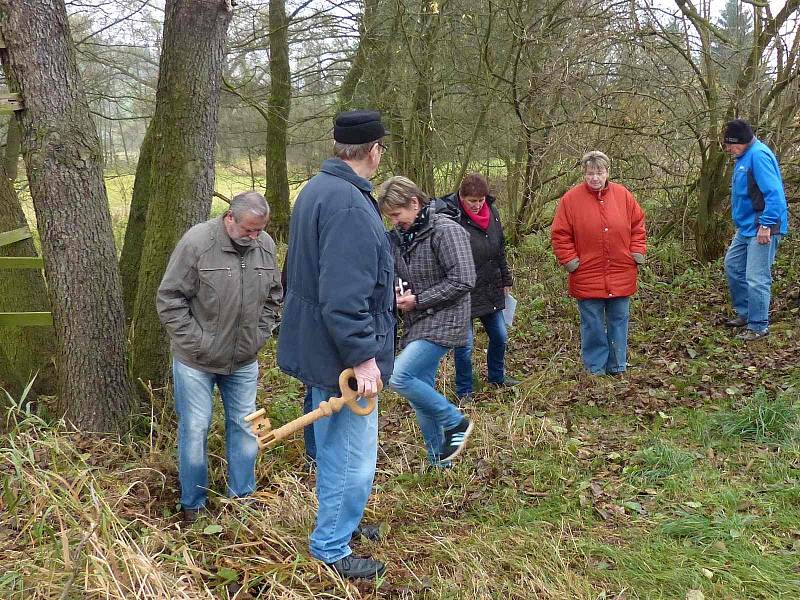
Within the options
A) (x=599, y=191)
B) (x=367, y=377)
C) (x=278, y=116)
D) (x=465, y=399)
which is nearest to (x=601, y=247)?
(x=599, y=191)

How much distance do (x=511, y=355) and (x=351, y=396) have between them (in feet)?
14.9

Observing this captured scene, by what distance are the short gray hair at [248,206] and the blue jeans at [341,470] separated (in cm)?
116

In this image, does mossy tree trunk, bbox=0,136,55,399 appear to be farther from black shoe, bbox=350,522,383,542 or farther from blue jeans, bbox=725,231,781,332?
blue jeans, bbox=725,231,781,332

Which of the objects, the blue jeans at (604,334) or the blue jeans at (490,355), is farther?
the blue jeans at (604,334)

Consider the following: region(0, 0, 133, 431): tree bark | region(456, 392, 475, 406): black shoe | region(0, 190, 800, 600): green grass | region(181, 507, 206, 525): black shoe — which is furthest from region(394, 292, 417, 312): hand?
region(0, 0, 133, 431): tree bark

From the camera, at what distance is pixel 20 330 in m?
5.72

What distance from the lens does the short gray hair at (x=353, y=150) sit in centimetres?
311

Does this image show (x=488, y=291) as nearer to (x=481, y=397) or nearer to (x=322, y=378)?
(x=481, y=397)

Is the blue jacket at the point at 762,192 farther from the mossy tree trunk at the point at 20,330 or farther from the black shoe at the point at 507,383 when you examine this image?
the mossy tree trunk at the point at 20,330

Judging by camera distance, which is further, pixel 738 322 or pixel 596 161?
pixel 738 322

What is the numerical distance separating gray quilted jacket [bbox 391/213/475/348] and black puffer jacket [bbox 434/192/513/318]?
1358 millimetres

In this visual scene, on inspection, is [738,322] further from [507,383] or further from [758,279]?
[507,383]

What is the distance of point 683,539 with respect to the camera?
11.3 feet

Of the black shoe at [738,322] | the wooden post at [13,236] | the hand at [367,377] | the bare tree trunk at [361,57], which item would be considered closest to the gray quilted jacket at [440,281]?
the hand at [367,377]
